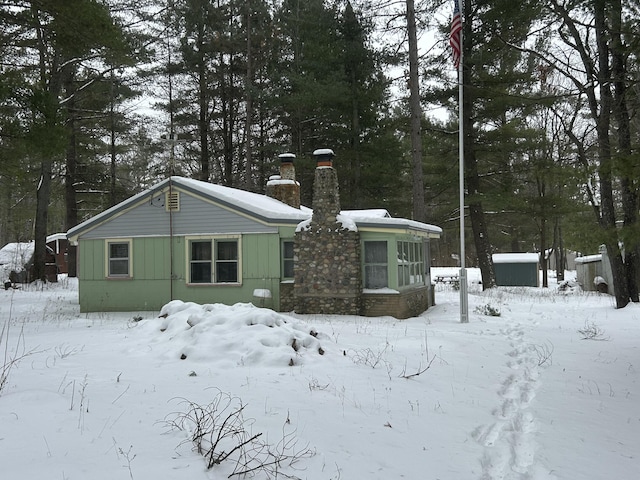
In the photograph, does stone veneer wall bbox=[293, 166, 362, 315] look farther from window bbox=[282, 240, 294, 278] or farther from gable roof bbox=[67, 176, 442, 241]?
window bbox=[282, 240, 294, 278]

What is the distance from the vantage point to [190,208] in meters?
13.5

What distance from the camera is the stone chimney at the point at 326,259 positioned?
39.5 ft

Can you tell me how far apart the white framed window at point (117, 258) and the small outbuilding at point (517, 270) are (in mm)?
21849

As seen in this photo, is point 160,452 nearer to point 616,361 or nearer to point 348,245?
point 616,361

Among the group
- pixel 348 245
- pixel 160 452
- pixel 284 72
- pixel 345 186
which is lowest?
pixel 160 452

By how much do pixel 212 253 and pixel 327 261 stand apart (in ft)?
11.1

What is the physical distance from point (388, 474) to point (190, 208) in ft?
36.8

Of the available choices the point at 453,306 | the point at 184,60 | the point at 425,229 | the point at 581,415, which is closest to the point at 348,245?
the point at 425,229

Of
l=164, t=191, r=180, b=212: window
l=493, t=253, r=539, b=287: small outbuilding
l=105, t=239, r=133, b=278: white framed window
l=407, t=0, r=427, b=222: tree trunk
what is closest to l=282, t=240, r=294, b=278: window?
l=164, t=191, r=180, b=212: window

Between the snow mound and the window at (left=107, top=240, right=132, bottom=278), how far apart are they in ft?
23.0

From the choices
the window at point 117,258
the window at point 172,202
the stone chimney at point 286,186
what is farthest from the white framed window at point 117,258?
the stone chimney at point 286,186

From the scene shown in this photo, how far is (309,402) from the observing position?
4648 millimetres

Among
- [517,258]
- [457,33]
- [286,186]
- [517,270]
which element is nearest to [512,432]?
[457,33]

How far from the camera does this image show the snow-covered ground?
335 centimetres
